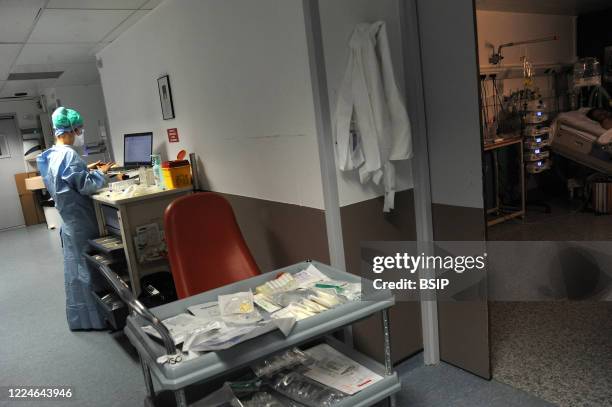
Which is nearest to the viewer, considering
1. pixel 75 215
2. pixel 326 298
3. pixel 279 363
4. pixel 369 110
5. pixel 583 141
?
pixel 326 298

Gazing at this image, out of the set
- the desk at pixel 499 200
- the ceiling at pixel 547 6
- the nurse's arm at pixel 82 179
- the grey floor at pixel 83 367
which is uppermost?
the ceiling at pixel 547 6

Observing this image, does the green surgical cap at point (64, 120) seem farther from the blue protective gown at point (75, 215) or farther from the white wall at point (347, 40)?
the white wall at point (347, 40)

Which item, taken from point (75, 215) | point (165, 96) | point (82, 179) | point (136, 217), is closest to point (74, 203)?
point (75, 215)

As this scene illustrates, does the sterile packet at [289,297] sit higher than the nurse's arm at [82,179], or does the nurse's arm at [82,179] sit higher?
the nurse's arm at [82,179]

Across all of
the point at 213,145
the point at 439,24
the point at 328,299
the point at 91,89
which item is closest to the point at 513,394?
the point at 328,299

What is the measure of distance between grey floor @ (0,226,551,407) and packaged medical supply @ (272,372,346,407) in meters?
0.87

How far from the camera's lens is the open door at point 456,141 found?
6.86 ft

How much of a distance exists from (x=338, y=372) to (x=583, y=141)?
464cm

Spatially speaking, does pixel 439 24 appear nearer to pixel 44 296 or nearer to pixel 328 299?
pixel 328 299

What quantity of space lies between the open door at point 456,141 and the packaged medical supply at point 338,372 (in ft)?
3.05

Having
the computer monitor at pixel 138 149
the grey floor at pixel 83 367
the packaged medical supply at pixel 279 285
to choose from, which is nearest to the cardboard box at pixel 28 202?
the grey floor at pixel 83 367

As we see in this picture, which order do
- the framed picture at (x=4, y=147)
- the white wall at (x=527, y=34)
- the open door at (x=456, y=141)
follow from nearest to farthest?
the open door at (x=456, y=141) < the white wall at (x=527, y=34) < the framed picture at (x=4, y=147)

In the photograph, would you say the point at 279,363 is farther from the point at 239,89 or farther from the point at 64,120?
the point at 64,120

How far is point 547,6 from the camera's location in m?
5.69
